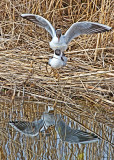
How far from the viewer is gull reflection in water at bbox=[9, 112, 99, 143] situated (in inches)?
136

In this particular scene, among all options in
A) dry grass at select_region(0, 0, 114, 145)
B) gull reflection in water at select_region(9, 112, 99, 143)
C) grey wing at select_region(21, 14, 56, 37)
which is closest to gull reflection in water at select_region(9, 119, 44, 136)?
gull reflection in water at select_region(9, 112, 99, 143)

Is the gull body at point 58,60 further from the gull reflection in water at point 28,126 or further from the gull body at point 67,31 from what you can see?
the gull reflection in water at point 28,126

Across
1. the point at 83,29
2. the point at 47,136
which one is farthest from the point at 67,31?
the point at 47,136

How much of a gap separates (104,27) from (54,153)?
140 centimetres

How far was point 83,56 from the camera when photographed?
516 centimetres

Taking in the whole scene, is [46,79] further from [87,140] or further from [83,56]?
[87,140]

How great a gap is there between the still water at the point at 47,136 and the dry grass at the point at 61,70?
19cm

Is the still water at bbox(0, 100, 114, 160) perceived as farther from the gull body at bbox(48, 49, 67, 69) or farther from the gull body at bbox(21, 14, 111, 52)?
the gull body at bbox(21, 14, 111, 52)

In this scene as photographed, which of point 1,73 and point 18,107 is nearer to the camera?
point 18,107

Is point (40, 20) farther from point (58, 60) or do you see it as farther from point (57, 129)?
point (57, 129)

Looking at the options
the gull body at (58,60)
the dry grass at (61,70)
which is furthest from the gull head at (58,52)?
the dry grass at (61,70)

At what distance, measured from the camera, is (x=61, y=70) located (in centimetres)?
477

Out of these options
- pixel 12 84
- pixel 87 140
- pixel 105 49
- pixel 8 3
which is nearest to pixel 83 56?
pixel 105 49

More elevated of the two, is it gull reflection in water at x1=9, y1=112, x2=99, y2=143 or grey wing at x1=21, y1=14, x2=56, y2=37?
grey wing at x1=21, y1=14, x2=56, y2=37
